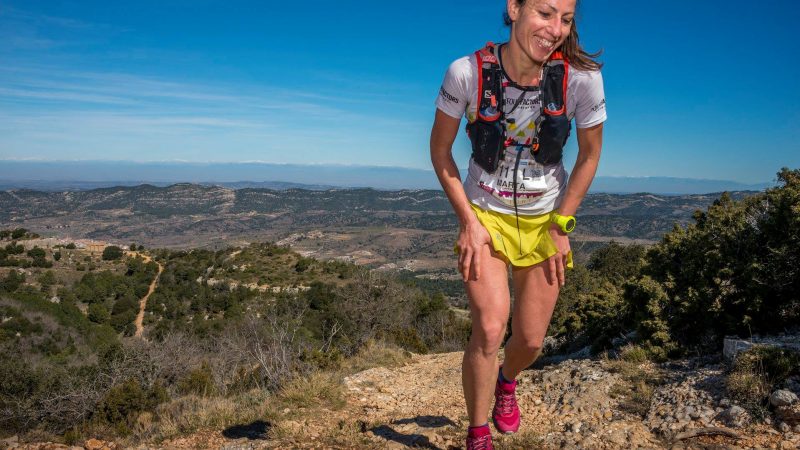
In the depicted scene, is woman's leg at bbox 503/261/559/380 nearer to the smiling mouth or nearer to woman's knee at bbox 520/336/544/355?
woman's knee at bbox 520/336/544/355

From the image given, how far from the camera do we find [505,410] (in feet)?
10.5

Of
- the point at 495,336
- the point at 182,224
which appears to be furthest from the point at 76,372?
the point at 182,224

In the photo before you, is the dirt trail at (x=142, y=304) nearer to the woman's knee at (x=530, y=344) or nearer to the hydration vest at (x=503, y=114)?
the woman's knee at (x=530, y=344)

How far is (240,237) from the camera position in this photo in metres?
114

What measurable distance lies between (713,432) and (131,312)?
1204 inches

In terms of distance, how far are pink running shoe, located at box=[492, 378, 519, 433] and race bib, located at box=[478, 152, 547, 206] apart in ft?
4.40

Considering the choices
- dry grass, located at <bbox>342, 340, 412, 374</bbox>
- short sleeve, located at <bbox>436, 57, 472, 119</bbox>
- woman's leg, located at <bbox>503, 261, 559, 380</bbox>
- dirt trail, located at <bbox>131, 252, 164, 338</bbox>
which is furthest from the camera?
dirt trail, located at <bbox>131, 252, 164, 338</bbox>

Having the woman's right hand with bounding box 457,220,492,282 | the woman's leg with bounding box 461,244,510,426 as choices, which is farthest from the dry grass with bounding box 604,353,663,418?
the woman's right hand with bounding box 457,220,492,282

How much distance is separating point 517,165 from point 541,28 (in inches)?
23.4

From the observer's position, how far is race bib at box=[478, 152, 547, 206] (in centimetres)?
234

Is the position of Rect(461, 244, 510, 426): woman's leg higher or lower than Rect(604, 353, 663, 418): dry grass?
higher

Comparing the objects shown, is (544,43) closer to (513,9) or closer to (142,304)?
(513,9)

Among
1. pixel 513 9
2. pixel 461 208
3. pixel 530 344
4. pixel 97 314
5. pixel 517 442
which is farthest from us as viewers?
pixel 97 314

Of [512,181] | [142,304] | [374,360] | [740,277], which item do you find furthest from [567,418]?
[142,304]
